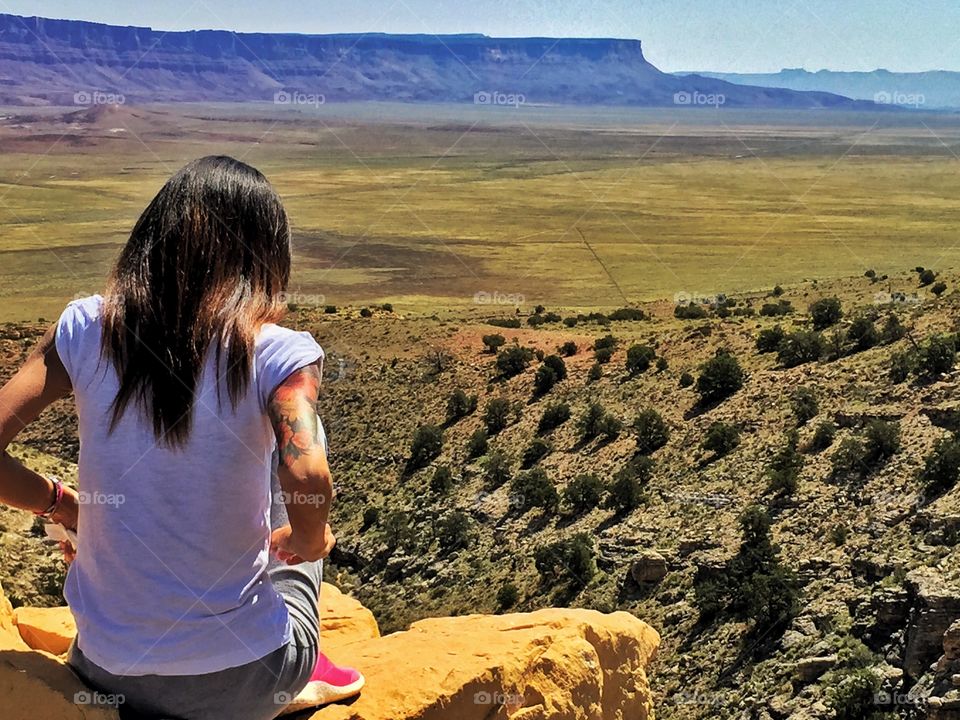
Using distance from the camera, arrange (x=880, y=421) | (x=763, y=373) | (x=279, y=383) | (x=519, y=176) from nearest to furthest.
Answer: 1. (x=279, y=383)
2. (x=880, y=421)
3. (x=763, y=373)
4. (x=519, y=176)

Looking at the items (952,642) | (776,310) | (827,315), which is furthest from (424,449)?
(952,642)

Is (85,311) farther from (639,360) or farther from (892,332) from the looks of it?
(639,360)

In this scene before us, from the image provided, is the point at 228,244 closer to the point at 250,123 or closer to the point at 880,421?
the point at 880,421

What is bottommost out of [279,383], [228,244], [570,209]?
[570,209]

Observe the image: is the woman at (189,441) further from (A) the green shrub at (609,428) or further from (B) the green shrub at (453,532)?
(A) the green shrub at (609,428)

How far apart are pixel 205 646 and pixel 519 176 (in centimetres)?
13868

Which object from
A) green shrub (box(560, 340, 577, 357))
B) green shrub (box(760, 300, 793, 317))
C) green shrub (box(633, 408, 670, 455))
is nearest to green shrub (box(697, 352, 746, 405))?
green shrub (box(633, 408, 670, 455))

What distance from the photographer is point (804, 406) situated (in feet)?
69.7

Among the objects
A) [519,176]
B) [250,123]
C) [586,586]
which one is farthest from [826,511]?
[250,123]

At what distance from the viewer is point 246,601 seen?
3.03 m

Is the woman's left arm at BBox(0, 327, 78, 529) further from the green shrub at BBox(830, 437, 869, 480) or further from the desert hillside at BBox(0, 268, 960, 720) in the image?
the green shrub at BBox(830, 437, 869, 480)

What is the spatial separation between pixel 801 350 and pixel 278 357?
23455 millimetres

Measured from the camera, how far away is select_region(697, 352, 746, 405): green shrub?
2423cm

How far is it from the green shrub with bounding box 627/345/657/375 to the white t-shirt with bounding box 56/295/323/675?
2517 centimetres
